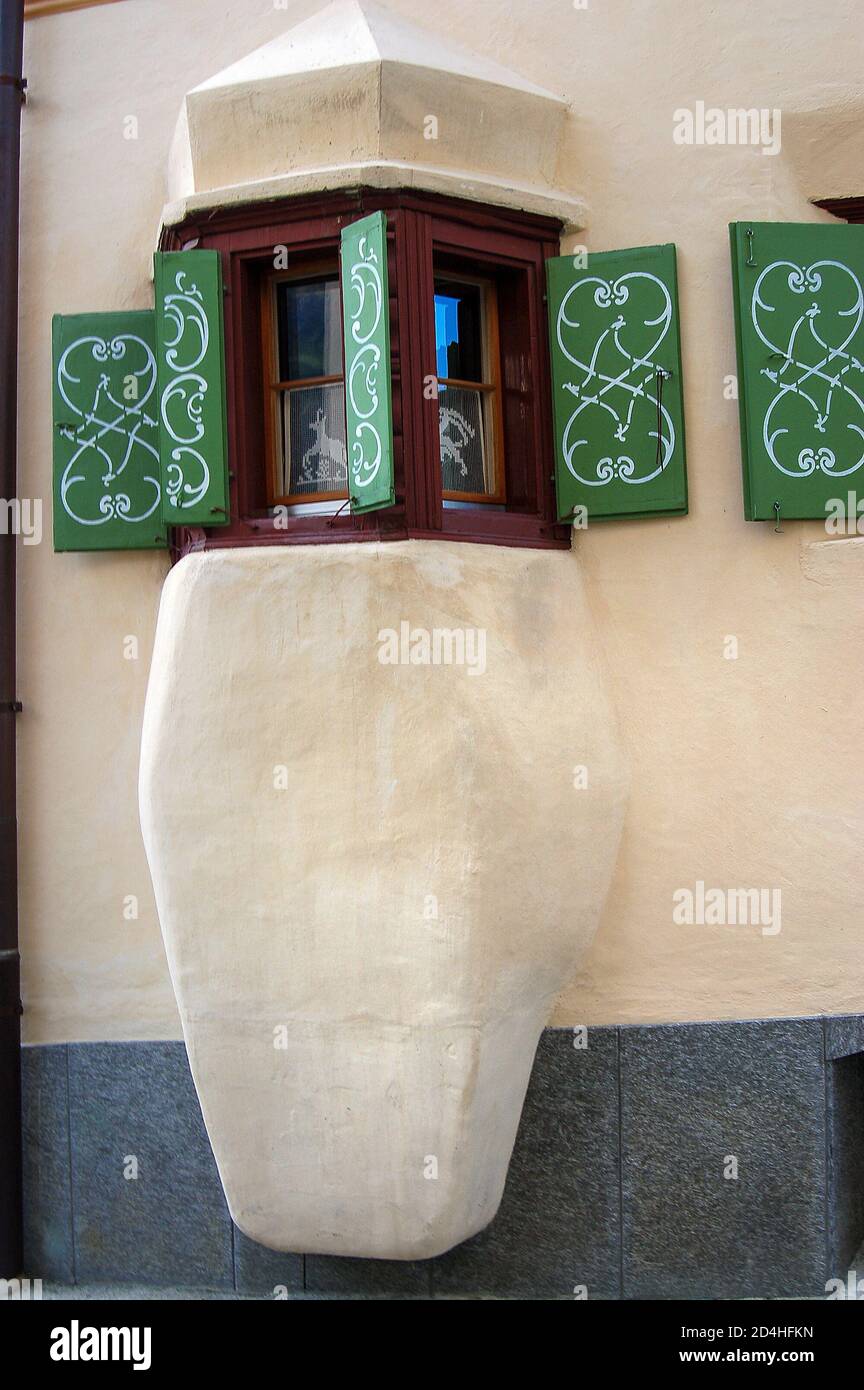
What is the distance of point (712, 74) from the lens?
20.0ft

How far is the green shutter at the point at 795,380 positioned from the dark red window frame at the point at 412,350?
0.82 m

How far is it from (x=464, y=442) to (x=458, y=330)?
0.48m

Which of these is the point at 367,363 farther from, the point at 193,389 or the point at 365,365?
the point at 193,389

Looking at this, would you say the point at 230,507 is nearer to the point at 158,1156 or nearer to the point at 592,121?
the point at 592,121

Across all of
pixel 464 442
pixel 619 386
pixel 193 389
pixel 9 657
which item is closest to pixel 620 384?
pixel 619 386

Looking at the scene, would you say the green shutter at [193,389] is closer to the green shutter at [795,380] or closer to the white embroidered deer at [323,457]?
the white embroidered deer at [323,457]

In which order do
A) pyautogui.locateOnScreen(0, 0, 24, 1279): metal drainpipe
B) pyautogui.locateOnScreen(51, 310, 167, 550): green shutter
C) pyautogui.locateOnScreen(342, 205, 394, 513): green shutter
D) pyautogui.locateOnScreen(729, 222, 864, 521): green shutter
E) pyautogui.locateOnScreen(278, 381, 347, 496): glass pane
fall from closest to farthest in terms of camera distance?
pyautogui.locateOnScreen(342, 205, 394, 513): green shutter, pyautogui.locateOnScreen(729, 222, 864, 521): green shutter, pyautogui.locateOnScreen(278, 381, 347, 496): glass pane, pyautogui.locateOnScreen(51, 310, 167, 550): green shutter, pyautogui.locateOnScreen(0, 0, 24, 1279): metal drainpipe

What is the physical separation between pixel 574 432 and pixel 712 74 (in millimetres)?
1611

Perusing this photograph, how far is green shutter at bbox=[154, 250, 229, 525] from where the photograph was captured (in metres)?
5.95

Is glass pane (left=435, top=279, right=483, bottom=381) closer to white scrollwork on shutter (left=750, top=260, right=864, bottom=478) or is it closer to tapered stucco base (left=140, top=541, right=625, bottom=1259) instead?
tapered stucco base (left=140, top=541, right=625, bottom=1259)

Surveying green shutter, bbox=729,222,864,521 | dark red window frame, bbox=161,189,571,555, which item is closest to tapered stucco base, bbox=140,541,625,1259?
dark red window frame, bbox=161,189,571,555

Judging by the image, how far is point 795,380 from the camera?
5.89m

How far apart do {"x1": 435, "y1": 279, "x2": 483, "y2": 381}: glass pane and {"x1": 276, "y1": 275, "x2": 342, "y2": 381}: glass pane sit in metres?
0.42
